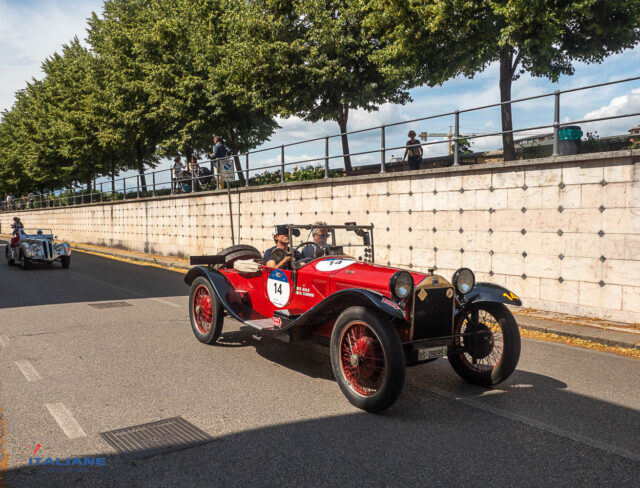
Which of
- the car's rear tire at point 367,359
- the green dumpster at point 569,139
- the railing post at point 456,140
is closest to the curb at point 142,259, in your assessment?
the railing post at point 456,140

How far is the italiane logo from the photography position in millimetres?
3369

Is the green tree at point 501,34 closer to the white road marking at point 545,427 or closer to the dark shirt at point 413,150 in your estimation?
the dark shirt at point 413,150

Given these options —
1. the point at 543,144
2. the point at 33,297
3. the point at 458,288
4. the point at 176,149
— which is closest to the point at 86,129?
the point at 176,149

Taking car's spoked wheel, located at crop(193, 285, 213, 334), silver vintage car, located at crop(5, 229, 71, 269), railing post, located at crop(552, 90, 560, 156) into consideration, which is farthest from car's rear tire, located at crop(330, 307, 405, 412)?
silver vintage car, located at crop(5, 229, 71, 269)

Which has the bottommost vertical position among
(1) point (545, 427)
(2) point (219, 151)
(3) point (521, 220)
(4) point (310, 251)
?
(1) point (545, 427)

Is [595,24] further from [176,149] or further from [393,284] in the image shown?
[176,149]

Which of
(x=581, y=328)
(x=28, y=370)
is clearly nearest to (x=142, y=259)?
(x=28, y=370)

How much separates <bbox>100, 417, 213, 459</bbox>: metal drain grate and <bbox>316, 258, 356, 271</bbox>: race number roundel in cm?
214

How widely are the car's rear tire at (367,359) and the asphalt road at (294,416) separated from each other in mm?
163

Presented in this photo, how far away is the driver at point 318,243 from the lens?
5918mm

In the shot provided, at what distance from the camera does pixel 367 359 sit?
4469 mm

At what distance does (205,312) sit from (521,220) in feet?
19.1

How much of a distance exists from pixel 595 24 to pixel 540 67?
5.56 feet

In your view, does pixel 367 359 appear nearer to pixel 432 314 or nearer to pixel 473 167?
pixel 432 314
